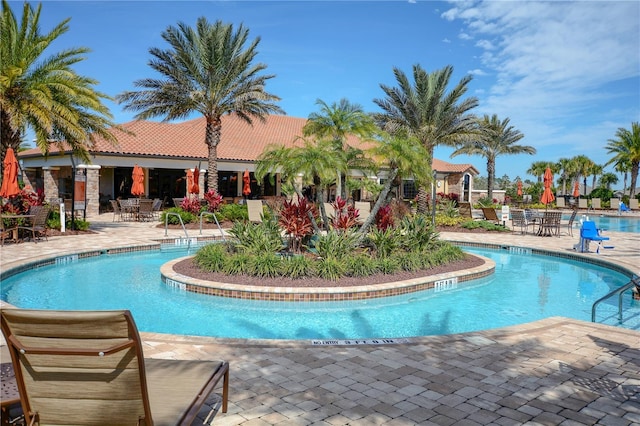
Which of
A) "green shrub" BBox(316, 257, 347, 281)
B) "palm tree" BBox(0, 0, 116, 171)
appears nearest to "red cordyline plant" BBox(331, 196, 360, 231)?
"green shrub" BBox(316, 257, 347, 281)

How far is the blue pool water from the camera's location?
279 inches

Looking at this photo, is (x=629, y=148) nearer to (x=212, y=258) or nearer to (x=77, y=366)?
(x=212, y=258)

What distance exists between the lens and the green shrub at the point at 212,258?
945 centimetres

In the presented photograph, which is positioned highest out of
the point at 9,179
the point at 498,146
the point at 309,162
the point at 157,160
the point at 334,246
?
the point at 498,146

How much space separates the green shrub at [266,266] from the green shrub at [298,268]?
131mm

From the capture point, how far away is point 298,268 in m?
8.91

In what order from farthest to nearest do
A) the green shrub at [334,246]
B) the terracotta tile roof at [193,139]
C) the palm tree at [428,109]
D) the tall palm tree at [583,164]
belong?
1. the tall palm tree at [583,164]
2. the terracotta tile roof at [193,139]
3. the palm tree at [428,109]
4. the green shrub at [334,246]

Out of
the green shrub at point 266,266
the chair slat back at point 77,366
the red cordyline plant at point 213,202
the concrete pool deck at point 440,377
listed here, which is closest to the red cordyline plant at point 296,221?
the green shrub at point 266,266

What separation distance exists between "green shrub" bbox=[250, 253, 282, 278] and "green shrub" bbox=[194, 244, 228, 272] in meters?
0.76

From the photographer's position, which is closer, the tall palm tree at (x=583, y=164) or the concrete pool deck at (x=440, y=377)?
the concrete pool deck at (x=440, y=377)

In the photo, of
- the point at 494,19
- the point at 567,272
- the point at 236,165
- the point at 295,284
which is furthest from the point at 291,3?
the point at 236,165

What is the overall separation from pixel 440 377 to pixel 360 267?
498 centimetres

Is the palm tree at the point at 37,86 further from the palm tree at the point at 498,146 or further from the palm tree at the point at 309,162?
the palm tree at the point at 498,146

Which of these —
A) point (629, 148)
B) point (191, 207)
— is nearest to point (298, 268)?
point (191, 207)
